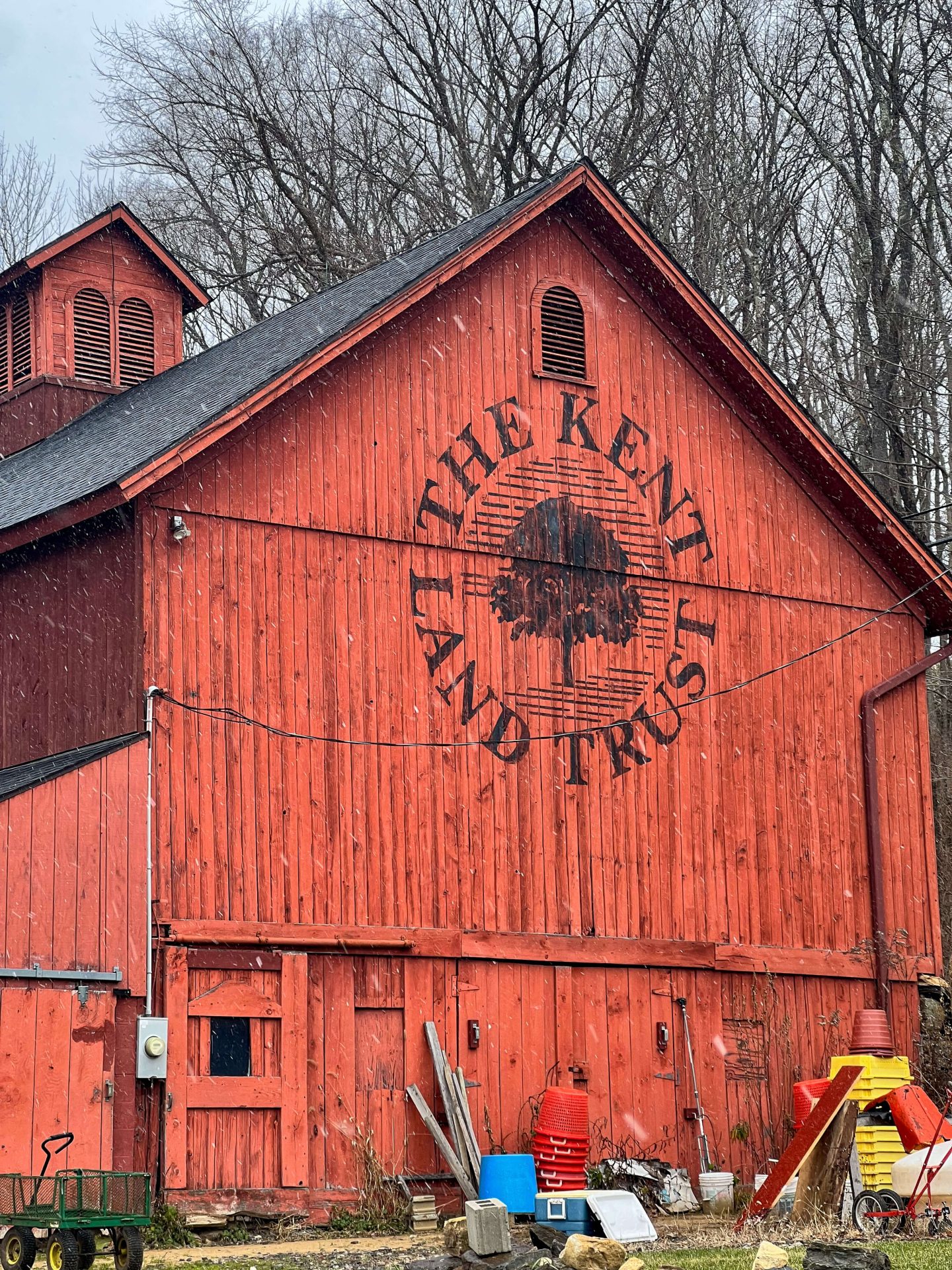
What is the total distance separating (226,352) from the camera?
71.4 ft

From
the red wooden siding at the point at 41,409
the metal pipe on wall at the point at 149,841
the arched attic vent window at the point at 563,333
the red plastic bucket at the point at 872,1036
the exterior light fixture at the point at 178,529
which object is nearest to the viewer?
the metal pipe on wall at the point at 149,841

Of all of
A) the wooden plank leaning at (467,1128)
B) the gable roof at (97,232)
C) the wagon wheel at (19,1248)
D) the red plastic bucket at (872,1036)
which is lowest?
the wagon wheel at (19,1248)

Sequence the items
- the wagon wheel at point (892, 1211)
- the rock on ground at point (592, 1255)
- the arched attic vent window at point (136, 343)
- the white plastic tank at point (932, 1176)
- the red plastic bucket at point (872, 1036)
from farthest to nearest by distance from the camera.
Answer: the arched attic vent window at point (136, 343) < the red plastic bucket at point (872, 1036) < the white plastic tank at point (932, 1176) < the wagon wheel at point (892, 1211) < the rock on ground at point (592, 1255)

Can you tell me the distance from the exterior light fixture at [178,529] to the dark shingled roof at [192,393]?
56cm

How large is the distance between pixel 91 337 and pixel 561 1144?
12.4 meters

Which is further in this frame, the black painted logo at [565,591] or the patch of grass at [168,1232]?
the black painted logo at [565,591]

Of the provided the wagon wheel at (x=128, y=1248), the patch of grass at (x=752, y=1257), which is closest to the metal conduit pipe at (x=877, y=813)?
the patch of grass at (x=752, y=1257)

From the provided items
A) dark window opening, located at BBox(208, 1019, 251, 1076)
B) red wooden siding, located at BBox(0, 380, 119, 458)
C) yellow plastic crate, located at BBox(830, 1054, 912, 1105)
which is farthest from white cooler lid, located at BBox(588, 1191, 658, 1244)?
red wooden siding, located at BBox(0, 380, 119, 458)

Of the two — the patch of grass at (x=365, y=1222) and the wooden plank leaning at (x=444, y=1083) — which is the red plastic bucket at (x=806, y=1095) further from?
the patch of grass at (x=365, y=1222)

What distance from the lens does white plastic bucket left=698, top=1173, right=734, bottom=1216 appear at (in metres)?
16.8

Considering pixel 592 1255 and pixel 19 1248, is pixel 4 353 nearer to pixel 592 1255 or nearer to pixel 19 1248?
pixel 19 1248

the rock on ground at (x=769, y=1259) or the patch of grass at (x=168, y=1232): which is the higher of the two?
the rock on ground at (x=769, y=1259)

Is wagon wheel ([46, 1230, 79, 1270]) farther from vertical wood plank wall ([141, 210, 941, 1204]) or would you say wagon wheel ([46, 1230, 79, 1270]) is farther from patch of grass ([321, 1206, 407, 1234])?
patch of grass ([321, 1206, 407, 1234])

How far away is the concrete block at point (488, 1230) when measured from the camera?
11.8m
